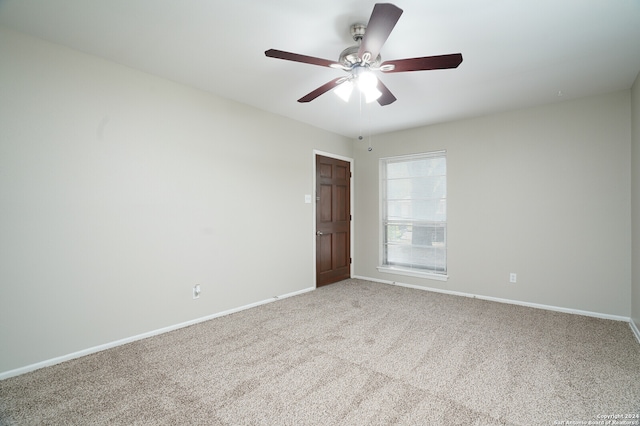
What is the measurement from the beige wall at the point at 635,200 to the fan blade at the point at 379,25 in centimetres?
281

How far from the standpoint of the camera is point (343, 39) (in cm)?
231

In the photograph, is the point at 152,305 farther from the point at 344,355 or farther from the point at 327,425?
the point at 327,425

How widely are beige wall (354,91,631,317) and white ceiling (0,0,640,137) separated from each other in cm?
47

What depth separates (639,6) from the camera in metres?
1.92

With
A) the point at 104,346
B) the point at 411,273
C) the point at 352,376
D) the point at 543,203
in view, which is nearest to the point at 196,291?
the point at 104,346

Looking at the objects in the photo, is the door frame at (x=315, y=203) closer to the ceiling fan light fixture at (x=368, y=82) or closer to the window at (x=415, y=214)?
the window at (x=415, y=214)

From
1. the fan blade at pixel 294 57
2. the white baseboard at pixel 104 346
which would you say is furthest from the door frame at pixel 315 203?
the fan blade at pixel 294 57

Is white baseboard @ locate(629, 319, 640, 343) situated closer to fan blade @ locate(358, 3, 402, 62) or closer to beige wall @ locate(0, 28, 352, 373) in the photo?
fan blade @ locate(358, 3, 402, 62)

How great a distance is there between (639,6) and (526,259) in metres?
2.74

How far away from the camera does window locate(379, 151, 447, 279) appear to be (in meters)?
4.57

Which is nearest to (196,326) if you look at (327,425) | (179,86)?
(327,425)

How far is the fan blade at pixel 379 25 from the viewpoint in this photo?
1557 millimetres

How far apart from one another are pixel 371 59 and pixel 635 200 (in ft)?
10.2

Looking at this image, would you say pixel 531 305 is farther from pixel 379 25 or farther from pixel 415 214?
pixel 379 25
